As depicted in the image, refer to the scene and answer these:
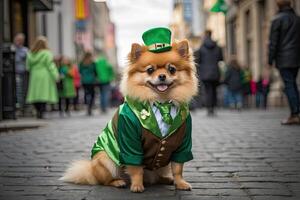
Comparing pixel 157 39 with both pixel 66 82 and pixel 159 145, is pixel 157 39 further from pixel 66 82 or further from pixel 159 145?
pixel 66 82

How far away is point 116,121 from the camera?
4.07 metres

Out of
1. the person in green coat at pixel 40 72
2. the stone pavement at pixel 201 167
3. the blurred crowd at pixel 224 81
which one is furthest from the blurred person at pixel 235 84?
the stone pavement at pixel 201 167

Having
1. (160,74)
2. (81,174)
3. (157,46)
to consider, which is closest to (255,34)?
(81,174)

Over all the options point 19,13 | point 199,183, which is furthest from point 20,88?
point 199,183

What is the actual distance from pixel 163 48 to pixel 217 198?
1.09 meters

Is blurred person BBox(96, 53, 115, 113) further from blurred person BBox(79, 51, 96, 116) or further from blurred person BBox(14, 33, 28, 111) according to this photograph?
blurred person BBox(14, 33, 28, 111)

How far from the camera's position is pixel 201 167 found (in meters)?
5.25

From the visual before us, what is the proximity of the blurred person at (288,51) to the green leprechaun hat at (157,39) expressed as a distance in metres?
5.94

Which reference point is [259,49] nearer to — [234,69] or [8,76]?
[234,69]

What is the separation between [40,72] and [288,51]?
628 cm

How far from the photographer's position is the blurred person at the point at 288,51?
9.55 m

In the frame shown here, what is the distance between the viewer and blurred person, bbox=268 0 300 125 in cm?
955

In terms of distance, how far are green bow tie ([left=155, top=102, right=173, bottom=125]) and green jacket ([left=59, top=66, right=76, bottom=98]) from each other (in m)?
12.9

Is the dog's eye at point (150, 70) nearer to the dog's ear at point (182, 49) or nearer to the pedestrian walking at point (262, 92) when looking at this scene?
the dog's ear at point (182, 49)
